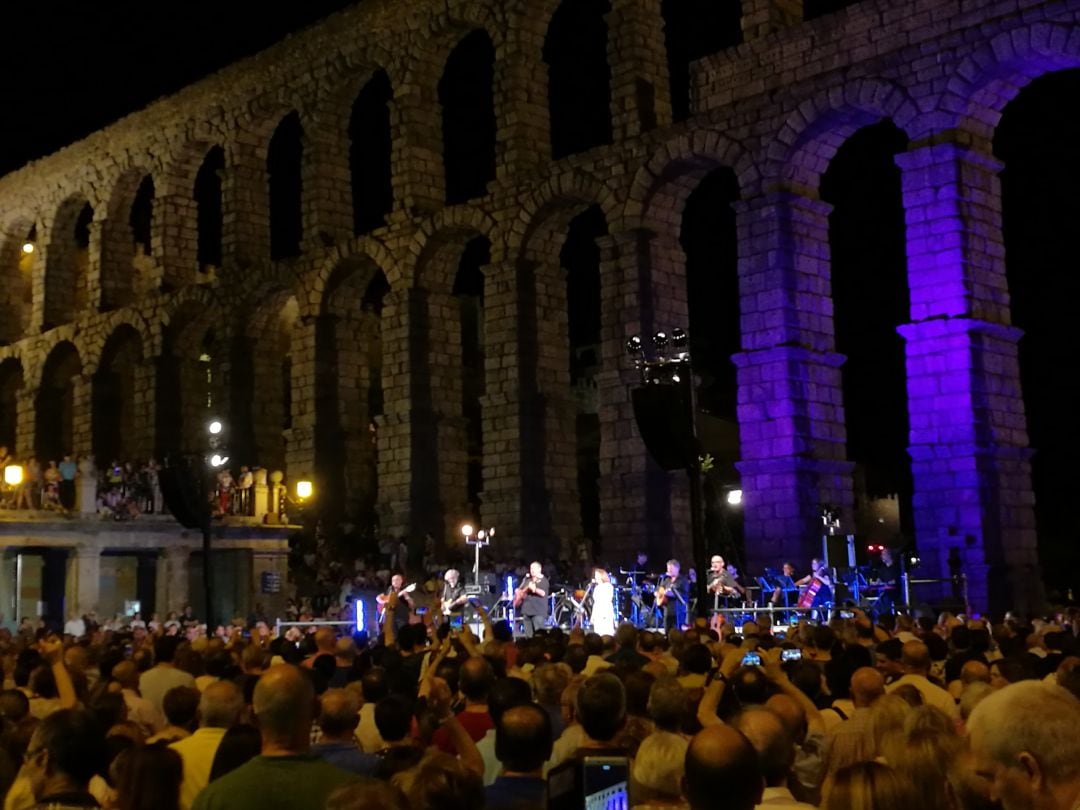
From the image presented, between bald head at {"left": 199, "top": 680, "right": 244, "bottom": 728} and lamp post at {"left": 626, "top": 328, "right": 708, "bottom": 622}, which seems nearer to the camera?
bald head at {"left": 199, "top": 680, "right": 244, "bottom": 728}

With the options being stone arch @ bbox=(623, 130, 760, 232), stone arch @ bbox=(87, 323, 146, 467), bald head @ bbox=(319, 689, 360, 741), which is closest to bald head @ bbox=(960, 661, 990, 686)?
bald head @ bbox=(319, 689, 360, 741)

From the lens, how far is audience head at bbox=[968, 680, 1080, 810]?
3.17 meters

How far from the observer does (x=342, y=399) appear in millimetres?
37062

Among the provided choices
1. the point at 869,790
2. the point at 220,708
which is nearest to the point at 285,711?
the point at 220,708

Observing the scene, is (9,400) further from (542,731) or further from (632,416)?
(542,731)

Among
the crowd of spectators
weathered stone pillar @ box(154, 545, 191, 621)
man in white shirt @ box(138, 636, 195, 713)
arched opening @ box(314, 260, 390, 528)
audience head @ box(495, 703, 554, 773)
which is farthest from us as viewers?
arched opening @ box(314, 260, 390, 528)

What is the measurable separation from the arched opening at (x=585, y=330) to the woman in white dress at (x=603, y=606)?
2408 centimetres

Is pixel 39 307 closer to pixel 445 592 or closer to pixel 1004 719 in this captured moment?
pixel 445 592

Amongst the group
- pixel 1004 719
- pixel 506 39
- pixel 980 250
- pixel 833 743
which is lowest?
pixel 833 743

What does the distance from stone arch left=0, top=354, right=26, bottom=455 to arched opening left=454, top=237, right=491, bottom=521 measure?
1719 cm

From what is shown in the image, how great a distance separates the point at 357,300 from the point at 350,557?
7706mm

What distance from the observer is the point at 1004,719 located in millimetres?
3268

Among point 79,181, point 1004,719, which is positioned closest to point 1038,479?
point 79,181

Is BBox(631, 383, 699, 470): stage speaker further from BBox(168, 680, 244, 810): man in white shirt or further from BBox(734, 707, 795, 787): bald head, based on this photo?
BBox(734, 707, 795, 787): bald head
